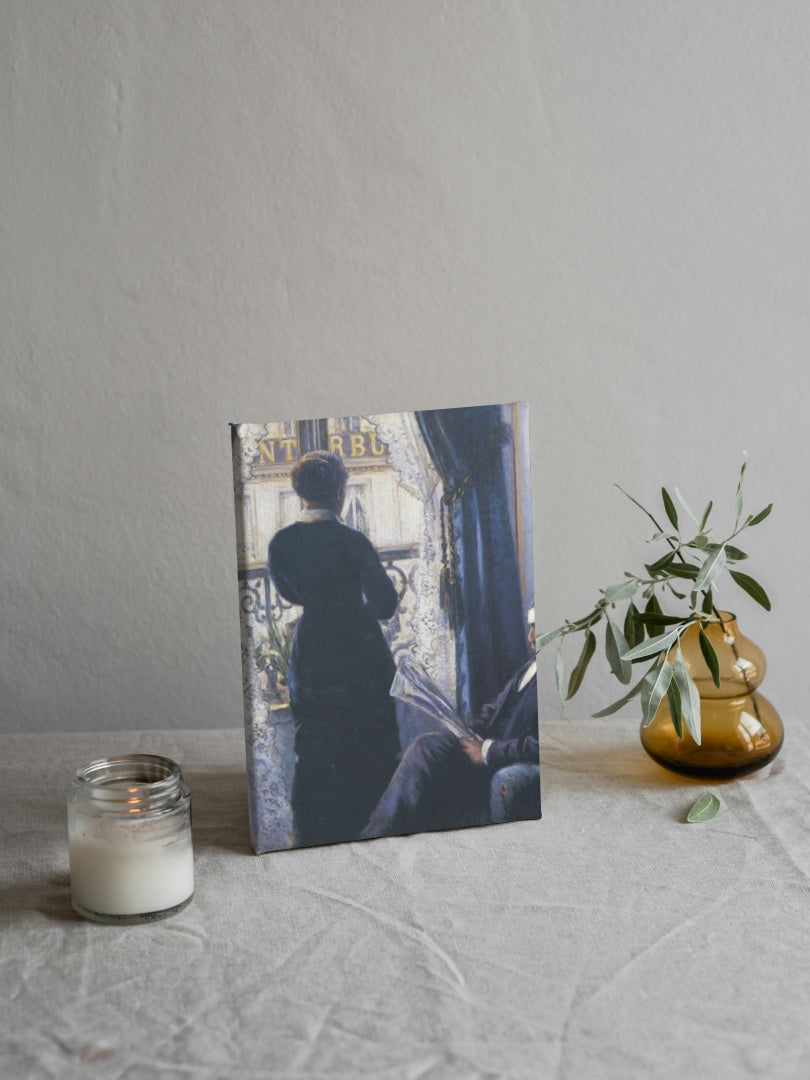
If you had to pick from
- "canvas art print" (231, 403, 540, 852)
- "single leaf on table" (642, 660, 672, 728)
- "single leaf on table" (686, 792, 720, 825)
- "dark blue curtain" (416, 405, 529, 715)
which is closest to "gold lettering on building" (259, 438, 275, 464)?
"canvas art print" (231, 403, 540, 852)

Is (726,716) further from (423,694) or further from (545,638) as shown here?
(423,694)

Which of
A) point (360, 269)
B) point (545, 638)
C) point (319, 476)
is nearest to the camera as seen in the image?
point (319, 476)

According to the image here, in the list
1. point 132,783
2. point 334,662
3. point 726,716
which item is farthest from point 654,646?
point 132,783

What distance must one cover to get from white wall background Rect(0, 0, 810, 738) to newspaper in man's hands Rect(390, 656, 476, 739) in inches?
14.4

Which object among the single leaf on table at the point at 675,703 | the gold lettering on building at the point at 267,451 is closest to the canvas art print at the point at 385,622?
the gold lettering on building at the point at 267,451

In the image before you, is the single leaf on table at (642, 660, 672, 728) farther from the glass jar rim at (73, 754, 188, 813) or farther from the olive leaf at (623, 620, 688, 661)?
the glass jar rim at (73, 754, 188, 813)

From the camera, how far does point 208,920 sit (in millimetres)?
805

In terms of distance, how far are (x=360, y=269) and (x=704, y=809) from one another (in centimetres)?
60

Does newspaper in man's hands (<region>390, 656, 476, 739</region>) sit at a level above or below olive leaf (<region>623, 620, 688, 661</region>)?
below

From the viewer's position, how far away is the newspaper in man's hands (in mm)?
901

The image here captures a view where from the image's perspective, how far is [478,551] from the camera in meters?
0.91

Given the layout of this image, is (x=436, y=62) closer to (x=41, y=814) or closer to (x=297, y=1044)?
(x=41, y=814)

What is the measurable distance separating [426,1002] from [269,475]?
1.23 ft

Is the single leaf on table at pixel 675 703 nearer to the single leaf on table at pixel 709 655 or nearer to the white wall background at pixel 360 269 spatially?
the single leaf on table at pixel 709 655
